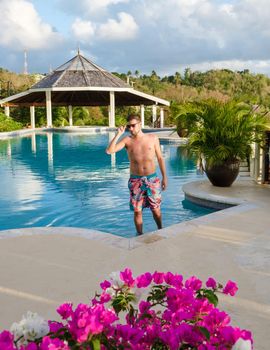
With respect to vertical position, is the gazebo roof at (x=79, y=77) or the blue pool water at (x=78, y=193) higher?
the gazebo roof at (x=79, y=77)

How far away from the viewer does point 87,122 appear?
38.8m

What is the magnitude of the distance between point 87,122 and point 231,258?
35.5m

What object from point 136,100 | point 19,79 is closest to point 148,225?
point 136,100

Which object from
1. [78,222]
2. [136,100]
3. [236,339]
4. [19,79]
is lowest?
[78,222]

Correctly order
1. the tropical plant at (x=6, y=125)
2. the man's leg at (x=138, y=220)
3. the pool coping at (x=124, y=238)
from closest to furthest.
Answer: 1. the pool coping at (x=124, y=238)
2. the man's leg at (x=138, y=220)
3. the tropical plant at (x=6, y=125)

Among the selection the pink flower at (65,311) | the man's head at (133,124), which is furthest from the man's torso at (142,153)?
the pink flower at (65,311)

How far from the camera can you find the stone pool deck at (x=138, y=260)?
3.00m

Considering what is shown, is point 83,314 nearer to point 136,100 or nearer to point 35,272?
point 35,272

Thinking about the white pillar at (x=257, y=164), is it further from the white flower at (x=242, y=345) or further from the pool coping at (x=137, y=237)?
the white flower at (x=242, y=345)

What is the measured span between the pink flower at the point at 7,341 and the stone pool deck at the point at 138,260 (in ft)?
4.73

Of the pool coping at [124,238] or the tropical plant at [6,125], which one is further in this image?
the tropical plant at [6,125]

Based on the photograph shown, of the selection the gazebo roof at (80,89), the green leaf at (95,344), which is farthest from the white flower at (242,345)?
the gazebo roof at (80,89)

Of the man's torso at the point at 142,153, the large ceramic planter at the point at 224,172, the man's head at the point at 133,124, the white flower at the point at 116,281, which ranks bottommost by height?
the large ceramic planter at the point at 224,172

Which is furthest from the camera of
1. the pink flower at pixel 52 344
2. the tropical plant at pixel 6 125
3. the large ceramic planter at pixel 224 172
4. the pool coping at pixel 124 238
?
the tropical plant at pixel 6 125
